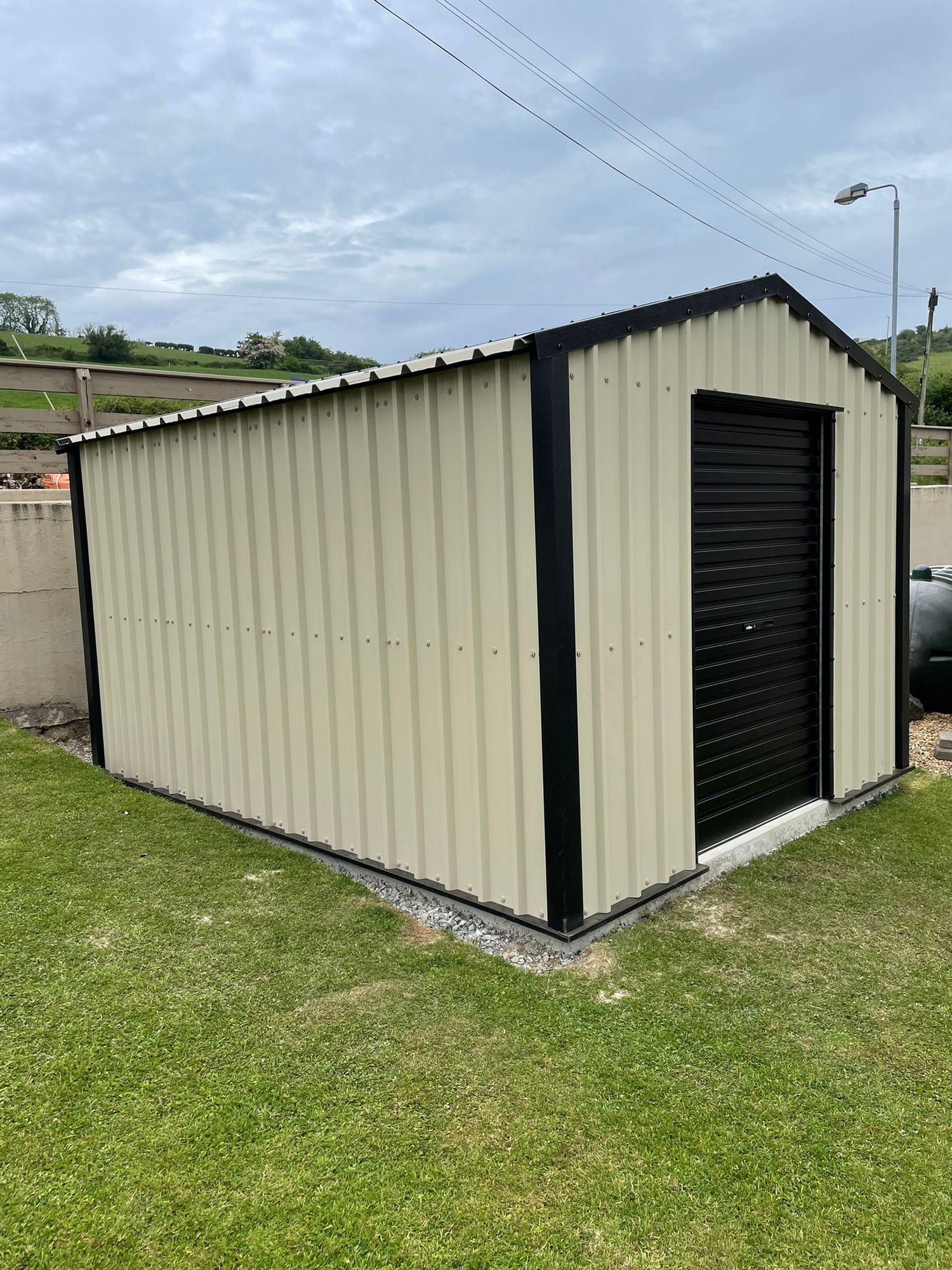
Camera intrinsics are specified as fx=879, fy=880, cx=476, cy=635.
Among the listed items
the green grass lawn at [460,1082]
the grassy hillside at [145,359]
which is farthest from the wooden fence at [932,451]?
the grassy hillside at [145,359]

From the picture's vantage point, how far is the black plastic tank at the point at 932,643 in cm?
729

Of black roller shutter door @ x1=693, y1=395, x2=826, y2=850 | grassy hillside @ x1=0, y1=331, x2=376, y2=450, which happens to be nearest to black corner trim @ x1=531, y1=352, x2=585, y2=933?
black roller shutter door @ x1=693, y1=395, x2=826, y2=850

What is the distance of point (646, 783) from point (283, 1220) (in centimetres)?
216

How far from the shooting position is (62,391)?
689 cm

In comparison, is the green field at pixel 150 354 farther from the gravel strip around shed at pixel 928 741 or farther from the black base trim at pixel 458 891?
the black base trim at pixel 458 891

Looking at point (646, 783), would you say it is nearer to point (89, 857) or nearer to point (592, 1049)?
point (592, 1049)

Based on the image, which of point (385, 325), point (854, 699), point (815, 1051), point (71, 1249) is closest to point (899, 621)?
point (854, 699)

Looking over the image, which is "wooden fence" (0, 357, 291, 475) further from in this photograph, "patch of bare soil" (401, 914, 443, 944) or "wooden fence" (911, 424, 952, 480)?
"wooden fence" (911, 424, 952, 480)

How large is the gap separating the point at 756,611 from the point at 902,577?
1.63 metres

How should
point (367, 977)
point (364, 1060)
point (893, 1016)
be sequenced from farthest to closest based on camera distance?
point (367, 977)
point (893, 1016)
point (364, 1060)

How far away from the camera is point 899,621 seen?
18.1 ft

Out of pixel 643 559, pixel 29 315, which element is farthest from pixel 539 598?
pixel 29 315

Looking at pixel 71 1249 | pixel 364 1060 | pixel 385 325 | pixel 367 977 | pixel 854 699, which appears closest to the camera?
pixel 71 1249

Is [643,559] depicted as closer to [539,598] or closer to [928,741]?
[539,598]
